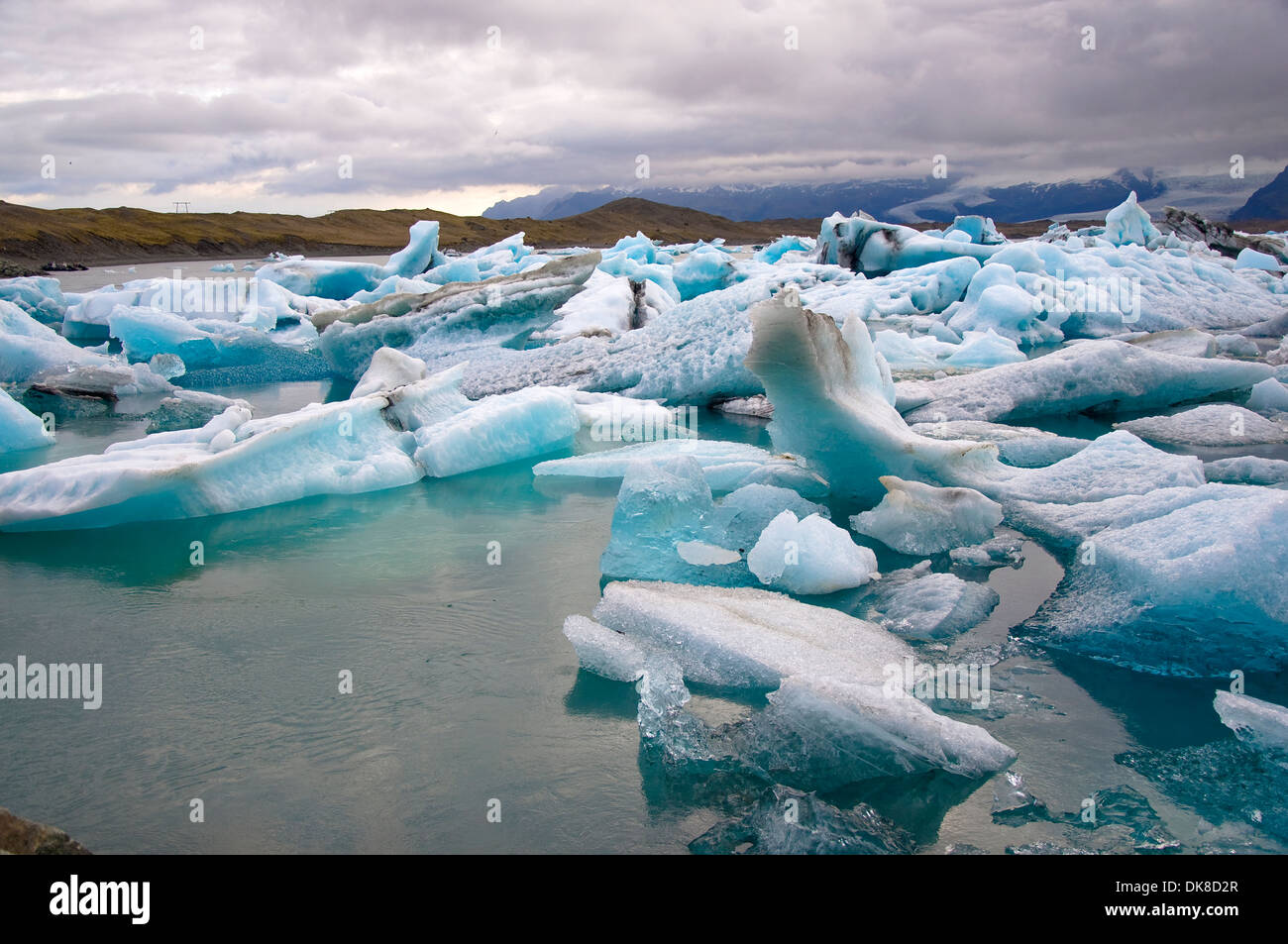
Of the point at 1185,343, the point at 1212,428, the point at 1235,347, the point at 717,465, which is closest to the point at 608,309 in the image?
the point at 717,465

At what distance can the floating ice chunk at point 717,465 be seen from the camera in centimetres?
445

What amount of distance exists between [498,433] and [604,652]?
2.95 m

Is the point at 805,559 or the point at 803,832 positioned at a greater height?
the point at 805,559

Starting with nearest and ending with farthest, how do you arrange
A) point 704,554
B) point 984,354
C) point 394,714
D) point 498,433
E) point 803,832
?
point 803,832, point 394,714, point 704,554, point 498,433, point 984,354

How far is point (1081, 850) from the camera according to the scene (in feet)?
6.03

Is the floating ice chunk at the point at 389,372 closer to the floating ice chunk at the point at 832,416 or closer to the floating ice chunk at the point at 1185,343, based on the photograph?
the floating ice chunk at the point at 832,416

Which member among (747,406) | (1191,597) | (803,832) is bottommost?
(803,832)

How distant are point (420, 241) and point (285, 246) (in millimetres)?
28006

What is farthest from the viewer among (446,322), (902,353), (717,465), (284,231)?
(284,231)

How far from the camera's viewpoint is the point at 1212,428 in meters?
5.58

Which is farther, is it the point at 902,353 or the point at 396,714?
the point at 902,353

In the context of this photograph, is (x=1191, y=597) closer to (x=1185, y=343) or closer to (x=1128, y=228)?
(x=1185, y=343)

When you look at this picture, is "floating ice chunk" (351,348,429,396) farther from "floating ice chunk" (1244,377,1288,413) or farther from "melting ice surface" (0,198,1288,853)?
"floating ice chunk" (1244,377,1288,413)
